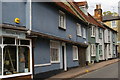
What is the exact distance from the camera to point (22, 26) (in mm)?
11688

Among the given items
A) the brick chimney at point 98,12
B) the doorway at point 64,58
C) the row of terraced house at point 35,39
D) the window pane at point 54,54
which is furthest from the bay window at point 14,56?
the brick chimney at point 98,12

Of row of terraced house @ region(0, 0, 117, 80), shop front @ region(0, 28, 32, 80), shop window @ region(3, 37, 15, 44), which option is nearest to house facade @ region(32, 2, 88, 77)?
row of terraced house @ region(0, 0, 117, 80)

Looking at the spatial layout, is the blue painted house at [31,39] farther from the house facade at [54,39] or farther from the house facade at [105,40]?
the house facade at [105,40]

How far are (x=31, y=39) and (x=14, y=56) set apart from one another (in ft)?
5.13

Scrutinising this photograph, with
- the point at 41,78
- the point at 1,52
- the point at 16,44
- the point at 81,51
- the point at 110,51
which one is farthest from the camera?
the point at 110,51

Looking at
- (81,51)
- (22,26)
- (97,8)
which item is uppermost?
(97,8)

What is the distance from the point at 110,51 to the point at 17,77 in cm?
3050

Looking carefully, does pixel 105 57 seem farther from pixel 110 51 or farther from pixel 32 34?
pixel 32 34

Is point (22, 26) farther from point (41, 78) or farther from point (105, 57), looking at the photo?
point (105, 57)

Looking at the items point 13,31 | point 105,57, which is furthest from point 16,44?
point 105,57

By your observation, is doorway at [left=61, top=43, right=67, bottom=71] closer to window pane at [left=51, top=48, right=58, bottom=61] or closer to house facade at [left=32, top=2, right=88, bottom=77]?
house facade at [left=32, top=2, right=88, bottom=77]

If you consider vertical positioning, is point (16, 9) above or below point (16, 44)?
above

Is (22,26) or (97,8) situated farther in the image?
(97,8)

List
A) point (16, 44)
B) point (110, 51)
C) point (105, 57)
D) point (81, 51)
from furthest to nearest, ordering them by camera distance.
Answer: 1. point (110, 51)
2. point (105, 57)
3. point (81, 51)
4. point (16, 44)
